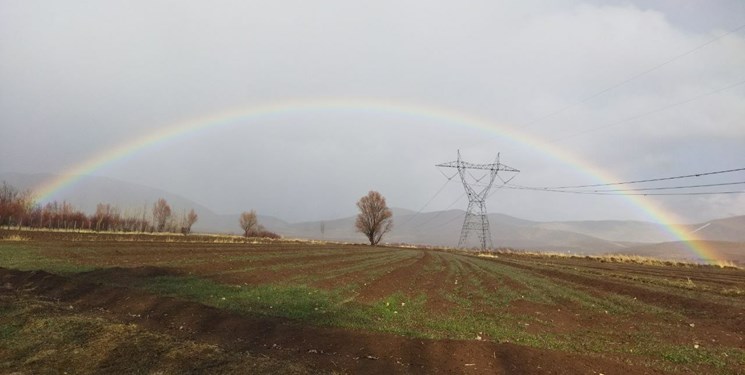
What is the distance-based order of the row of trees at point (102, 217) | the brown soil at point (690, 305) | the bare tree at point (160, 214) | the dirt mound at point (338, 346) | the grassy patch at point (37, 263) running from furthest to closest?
the bare tree at point (160, 214) → the row of trees at point (102, 217) → the grassy patch at point (37, 263) → the brown soil at point (690, 305) → the dirt mound at point (338, 346)

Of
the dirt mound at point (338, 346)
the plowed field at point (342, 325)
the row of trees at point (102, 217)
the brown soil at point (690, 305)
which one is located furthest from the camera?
the row of trees at point (102, 217)

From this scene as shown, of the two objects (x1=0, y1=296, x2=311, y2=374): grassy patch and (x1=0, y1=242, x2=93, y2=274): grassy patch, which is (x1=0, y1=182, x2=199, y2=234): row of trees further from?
(x1=0, y1=296, x2=311, y2=374): grassy patch

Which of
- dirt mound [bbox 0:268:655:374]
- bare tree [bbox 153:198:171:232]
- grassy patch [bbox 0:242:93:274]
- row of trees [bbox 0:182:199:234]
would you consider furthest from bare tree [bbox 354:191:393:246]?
dirt mound [bbox 0:268:655:374]

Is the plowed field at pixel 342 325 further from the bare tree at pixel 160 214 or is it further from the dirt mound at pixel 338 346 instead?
the bare tree at pixel 160 214

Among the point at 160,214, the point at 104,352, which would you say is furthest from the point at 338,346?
the point at 160,214

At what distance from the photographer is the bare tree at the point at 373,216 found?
13275 centimetres

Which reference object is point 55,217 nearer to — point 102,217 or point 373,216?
point 102,217

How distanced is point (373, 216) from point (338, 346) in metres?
122

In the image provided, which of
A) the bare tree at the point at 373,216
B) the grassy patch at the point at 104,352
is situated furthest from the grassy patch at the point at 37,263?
the bare tree at the point at 373,216

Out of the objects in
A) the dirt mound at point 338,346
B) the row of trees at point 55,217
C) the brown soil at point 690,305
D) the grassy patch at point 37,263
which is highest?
the row of trees at point 55,217

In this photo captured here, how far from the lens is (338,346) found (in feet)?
37.4

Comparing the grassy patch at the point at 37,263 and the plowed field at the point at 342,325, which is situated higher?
the grassy patch at the point at 37,263

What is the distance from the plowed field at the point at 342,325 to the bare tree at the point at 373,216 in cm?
10777

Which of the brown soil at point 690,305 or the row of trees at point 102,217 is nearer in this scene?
the brown soil at point 690,305
